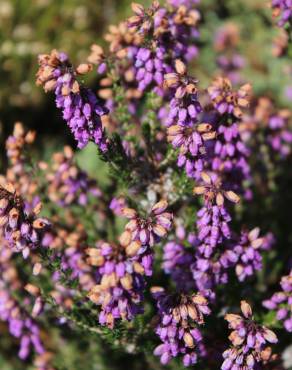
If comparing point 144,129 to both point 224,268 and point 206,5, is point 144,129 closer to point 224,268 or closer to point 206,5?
point 224,268

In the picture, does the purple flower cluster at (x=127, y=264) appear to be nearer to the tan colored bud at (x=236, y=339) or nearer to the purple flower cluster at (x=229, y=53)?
the tan colored bud at (x=236, y=339)

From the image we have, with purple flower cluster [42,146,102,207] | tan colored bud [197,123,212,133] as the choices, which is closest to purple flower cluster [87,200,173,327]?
tan colored bud [197,123,212,133]

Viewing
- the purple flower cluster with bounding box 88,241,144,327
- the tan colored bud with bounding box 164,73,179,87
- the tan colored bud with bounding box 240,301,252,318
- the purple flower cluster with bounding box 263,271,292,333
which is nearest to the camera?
the purple flower cluster with bounding box 88,241,144,327

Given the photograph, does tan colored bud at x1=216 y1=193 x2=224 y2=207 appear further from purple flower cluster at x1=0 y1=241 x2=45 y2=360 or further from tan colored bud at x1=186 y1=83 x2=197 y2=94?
purple flower cluster at x1=0 y1=241 x2=45 y2=360

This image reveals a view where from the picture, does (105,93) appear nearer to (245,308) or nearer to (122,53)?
(122,53)

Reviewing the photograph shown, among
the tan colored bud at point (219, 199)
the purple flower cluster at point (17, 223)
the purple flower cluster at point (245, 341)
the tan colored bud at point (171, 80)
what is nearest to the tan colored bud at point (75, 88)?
the tan colored bud at point (171, 80)

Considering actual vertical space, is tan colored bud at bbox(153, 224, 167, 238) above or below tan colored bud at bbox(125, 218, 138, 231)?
below

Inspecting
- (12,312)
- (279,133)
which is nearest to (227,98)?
(279,133)

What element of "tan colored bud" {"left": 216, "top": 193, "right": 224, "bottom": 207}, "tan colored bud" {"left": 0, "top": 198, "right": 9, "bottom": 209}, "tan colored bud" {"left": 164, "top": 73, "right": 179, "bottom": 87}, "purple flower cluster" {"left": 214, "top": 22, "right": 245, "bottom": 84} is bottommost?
"purple flower cluster" {"left": 214, "top": 22, "right": 245, "bottom": 84}
